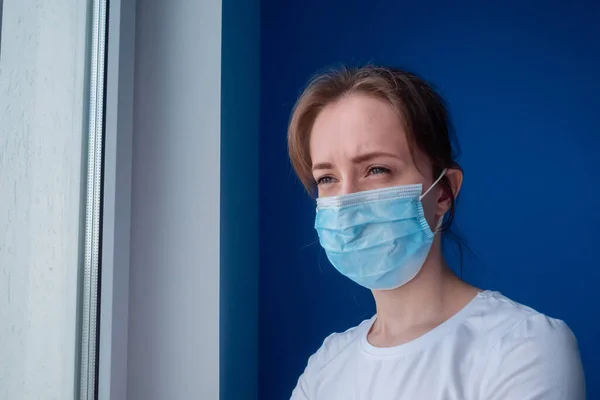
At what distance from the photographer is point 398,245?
1032 mm

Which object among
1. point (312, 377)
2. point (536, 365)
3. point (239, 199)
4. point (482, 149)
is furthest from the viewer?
point (482, 149)

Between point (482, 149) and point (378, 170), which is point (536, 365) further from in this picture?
point (482, 149)

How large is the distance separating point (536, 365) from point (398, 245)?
316mm

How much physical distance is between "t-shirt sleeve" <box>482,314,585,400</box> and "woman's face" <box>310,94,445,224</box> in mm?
285

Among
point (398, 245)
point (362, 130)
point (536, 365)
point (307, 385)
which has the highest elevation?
point (362, 130)

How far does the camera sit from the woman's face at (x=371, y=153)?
1038 millimetres

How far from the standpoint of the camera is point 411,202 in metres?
1.04

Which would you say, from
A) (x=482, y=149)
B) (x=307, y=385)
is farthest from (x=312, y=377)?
(x=482, y=149)

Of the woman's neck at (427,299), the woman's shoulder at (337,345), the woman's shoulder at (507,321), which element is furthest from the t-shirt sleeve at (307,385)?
the woman's shoulder at (507,321)

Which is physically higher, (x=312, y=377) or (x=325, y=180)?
(x=325, y=180)

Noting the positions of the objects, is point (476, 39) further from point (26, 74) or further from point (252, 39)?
point (26, 74)

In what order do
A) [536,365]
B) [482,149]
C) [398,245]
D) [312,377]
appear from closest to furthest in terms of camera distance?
[536,365], [398,245], [312,377], [482,149]

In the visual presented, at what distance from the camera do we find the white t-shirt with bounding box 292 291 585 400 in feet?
2.69

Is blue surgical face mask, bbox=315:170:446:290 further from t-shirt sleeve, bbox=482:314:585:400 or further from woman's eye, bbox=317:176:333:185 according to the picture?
t-shirt sleeve, bbox=482:314:585:400
